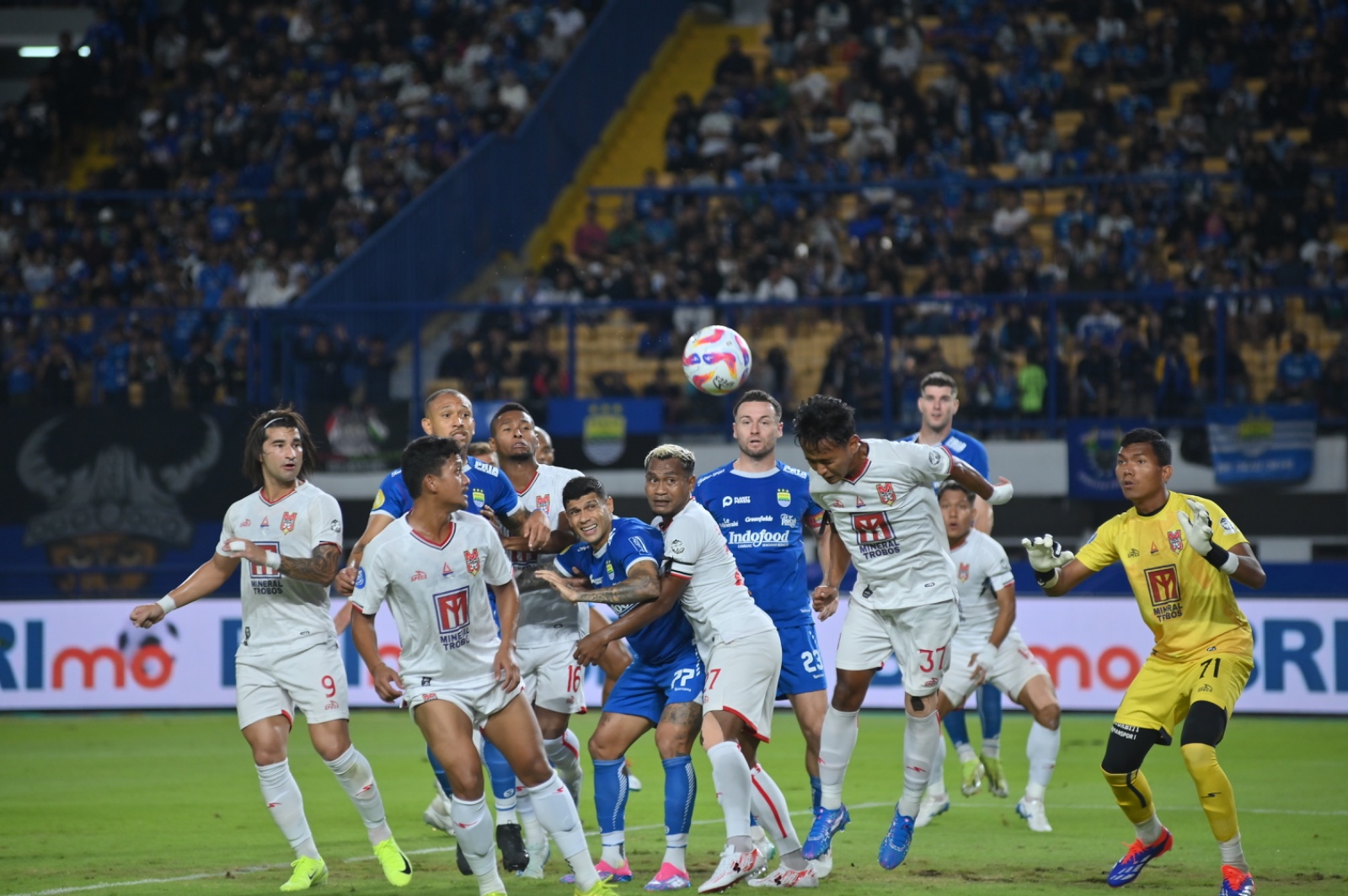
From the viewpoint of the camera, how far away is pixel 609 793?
8312 mm

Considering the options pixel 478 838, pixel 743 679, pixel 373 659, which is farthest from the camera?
pixel 743 679

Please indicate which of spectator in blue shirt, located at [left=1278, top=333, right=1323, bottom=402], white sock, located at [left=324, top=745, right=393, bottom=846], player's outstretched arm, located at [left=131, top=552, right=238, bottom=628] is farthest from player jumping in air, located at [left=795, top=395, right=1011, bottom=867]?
spectator in blue shirt, located at [left=1278, top=333, right=1323, bottom=402]

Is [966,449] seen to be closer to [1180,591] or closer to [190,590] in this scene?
[1180,591]

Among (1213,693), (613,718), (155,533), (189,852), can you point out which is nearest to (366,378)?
(155,533)

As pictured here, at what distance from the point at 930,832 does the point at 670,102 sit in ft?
67.4

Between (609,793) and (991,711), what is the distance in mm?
4238

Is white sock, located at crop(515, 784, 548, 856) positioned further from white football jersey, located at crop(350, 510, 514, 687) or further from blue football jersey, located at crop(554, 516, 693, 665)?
white football jersey, located at crop(350, 510, 514, 687)

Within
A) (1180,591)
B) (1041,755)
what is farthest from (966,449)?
(1180,591)

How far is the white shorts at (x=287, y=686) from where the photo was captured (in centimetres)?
866

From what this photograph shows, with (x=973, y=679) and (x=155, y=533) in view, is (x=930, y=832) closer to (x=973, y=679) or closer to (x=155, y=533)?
(x=973, y=679)

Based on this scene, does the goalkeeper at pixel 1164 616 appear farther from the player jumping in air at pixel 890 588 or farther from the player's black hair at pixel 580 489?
the player's black hair at pixel 580 489

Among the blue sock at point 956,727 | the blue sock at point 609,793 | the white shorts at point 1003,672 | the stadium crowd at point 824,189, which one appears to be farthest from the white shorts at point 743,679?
the stadium crowd at point 824,189

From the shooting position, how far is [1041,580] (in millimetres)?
8312

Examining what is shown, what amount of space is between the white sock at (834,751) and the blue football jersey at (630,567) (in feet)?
3.19
